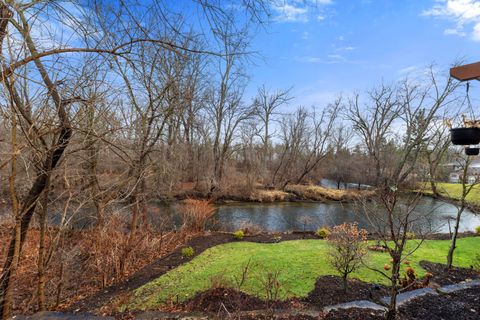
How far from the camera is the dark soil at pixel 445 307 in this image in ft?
8.75

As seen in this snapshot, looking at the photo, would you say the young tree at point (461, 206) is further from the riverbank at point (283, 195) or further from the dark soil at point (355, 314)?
the riverbank at point (283, 195)

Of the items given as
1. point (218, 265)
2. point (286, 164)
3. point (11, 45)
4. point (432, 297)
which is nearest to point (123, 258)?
point (218, 265)

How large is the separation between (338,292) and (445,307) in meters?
1.26

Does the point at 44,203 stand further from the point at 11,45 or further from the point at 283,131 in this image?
the point at 283,131

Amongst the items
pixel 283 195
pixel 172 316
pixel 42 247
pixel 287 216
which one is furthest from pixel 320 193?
pixel 42 247

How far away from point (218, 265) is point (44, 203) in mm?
3371

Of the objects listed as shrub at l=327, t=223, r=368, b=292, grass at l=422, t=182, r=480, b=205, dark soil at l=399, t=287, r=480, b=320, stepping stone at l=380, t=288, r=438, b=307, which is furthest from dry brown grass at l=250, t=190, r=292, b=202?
dark soil at l=399, t=287, r=480, b=320

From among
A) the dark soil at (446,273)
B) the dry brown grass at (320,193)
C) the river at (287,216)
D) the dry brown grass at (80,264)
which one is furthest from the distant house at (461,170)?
the dry brown grass at (320,193)

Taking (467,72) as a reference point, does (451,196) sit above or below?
below

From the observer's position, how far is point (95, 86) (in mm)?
2912

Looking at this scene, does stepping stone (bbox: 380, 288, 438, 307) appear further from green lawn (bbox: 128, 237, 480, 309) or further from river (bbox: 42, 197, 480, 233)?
river (bbox: 42, 197, 480, 233)

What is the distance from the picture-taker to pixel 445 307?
2.87 m

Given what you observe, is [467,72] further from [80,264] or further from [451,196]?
[80,264]

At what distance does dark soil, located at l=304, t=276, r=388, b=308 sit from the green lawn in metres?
0.14
